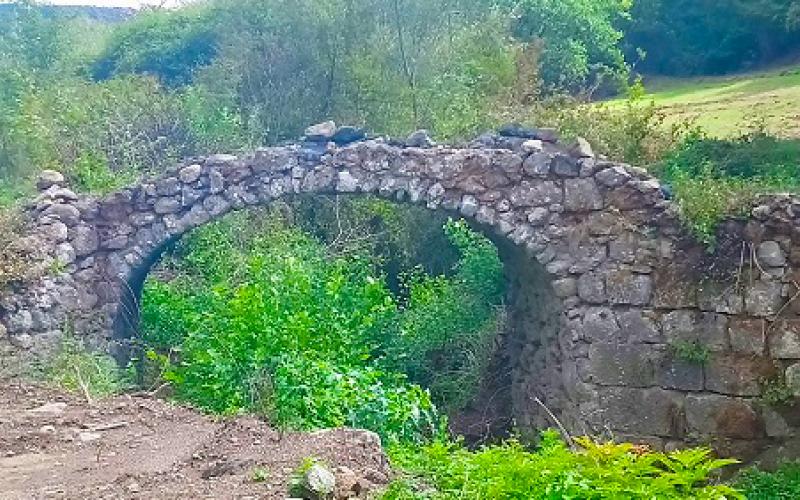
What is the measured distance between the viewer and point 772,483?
940cm

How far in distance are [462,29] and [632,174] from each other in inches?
313

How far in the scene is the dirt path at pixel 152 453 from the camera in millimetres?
5582

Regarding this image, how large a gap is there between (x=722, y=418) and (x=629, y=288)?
141cm

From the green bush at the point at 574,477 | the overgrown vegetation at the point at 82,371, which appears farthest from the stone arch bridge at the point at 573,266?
the green bush at the point at 574,477

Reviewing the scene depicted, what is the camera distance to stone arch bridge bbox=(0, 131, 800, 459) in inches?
391

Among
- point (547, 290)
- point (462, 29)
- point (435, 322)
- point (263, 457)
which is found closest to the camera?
point (263, 457)

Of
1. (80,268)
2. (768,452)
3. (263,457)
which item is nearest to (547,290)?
(768,452)

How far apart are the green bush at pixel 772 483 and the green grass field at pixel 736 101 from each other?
6672mm

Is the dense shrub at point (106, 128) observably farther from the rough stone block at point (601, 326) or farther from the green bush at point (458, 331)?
the rough stone block at point (601, 326)

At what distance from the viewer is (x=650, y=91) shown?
23.2 meters

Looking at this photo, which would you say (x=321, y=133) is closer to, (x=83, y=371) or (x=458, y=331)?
(x=83, y=371)

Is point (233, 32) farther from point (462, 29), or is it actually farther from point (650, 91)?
point (650, 91)

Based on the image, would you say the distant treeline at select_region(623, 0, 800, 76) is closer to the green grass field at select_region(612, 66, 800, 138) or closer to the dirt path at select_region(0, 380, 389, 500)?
the green grass field at select_region(612, 66, 800, 138)

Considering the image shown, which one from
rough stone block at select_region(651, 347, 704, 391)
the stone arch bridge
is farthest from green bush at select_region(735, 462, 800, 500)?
rough stone block at select_region(651, 347, 704, 391)
